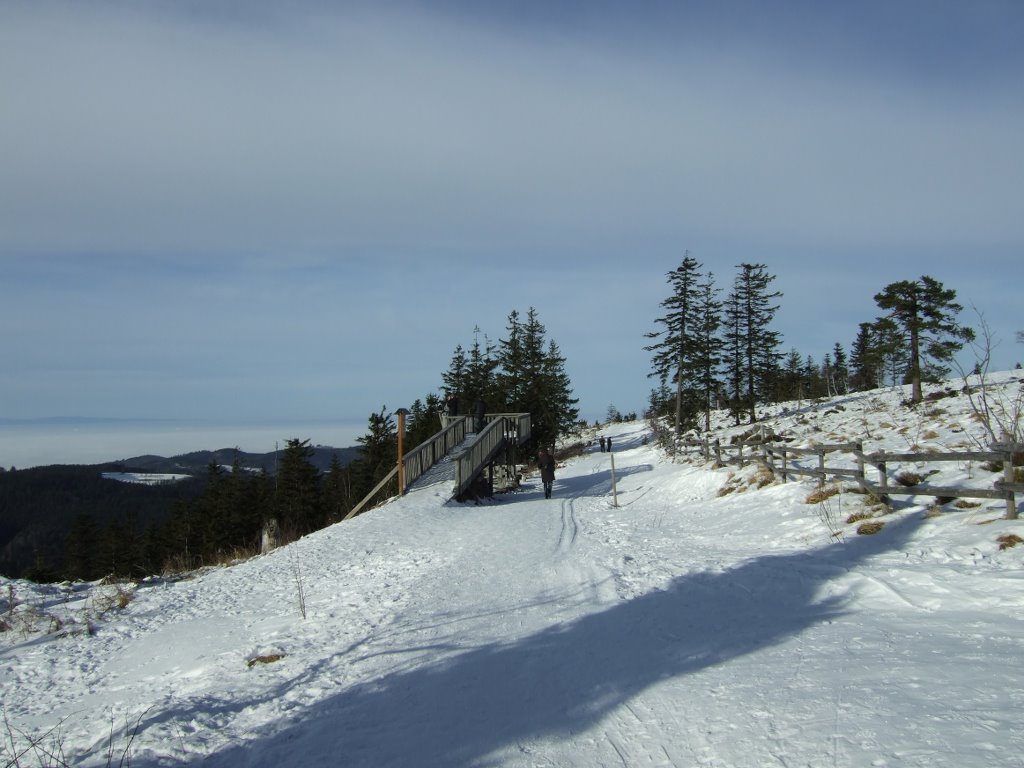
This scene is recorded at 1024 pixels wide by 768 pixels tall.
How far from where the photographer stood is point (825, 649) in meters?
6.06

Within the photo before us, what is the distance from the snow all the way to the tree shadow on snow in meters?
0.02

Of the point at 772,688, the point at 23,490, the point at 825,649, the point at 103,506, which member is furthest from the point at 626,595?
the point at 23,490

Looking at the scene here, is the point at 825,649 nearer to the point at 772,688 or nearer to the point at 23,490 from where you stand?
the point at 772,688

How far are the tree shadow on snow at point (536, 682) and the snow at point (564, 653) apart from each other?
0.02 m

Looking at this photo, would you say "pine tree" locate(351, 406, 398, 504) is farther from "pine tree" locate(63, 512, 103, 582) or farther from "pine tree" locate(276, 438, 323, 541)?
"pine tree" locate(63, 512, 103, 582)

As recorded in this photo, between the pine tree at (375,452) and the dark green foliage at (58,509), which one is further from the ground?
the pine tree at (375,452)

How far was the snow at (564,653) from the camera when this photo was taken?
180 inches

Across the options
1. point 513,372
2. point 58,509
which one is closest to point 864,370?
point 513,372

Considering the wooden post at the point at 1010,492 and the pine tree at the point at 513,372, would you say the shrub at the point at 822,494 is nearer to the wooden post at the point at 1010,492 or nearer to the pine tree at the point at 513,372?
the wooden post at the point at 1010,492

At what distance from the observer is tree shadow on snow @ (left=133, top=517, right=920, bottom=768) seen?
4.77m

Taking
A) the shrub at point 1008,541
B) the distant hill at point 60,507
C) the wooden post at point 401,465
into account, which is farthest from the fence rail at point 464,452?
the distant hill at point 60,507

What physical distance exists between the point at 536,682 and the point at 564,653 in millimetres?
733

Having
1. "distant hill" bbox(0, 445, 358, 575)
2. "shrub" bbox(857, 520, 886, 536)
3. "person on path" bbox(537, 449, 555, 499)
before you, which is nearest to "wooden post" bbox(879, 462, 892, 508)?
"shrub" bbox(857, 520, 886, 536)

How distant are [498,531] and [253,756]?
9818 mm
